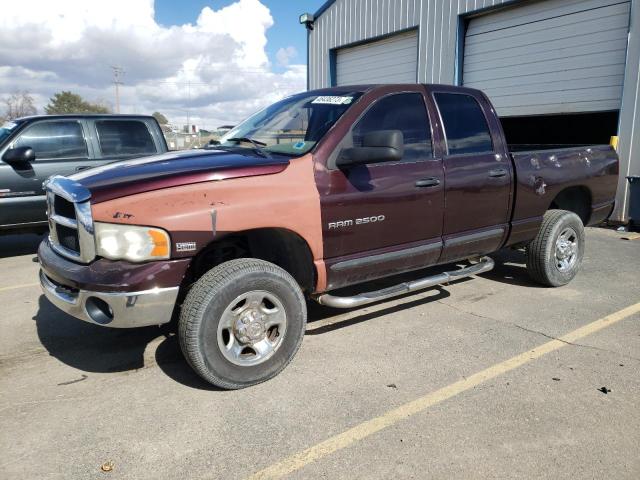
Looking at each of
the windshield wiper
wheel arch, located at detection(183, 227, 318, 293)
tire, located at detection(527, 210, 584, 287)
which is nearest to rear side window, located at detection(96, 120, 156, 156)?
the windshield wiper

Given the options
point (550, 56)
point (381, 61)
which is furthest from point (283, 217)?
point (381, 61)

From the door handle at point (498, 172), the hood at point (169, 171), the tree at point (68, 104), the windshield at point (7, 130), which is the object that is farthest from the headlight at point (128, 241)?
the tree at point (68, 104)

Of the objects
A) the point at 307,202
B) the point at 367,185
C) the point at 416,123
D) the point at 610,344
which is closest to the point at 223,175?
the point at 307,202

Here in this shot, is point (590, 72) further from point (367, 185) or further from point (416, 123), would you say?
point (367, 185)

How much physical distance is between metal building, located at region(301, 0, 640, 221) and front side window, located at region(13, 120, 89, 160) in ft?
27.0

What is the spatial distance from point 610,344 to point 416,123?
228 cm

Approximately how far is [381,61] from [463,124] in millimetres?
10159

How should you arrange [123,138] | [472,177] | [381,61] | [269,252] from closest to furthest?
[269,252] < [472,177] < [123,138] < [381,61]

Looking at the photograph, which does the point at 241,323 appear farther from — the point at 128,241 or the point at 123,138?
the point at 123,138

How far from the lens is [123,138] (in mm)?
7398

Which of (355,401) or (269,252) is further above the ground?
(269,252)

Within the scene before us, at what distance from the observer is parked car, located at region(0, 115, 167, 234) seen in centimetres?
655

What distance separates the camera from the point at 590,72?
30.8ft

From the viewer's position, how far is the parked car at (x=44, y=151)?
6.55 meters
